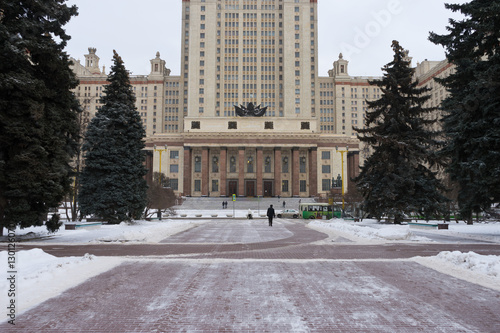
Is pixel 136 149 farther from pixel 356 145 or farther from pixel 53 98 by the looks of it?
pixel 356 145

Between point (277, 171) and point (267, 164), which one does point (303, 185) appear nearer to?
point (277, 171)

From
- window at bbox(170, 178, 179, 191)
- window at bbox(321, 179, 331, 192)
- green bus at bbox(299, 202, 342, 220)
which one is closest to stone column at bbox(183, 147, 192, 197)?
window at bbox(170, 178, 179, 191)

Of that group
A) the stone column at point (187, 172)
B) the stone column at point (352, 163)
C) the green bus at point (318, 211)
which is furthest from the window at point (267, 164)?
the green bus at point (318, 211)

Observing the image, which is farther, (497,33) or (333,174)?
(333,174)

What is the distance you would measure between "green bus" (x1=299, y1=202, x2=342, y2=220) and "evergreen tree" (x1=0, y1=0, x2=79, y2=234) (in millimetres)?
33740

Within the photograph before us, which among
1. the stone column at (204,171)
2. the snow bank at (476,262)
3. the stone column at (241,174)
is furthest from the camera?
the stone column at (204,171)

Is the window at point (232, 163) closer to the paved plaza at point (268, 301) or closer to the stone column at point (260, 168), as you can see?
the stone column at point (260, 168)

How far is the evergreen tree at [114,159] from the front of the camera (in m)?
25.3

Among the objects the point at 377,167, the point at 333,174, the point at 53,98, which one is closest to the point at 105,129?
the point at 53,98

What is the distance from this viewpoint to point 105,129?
25.6 m

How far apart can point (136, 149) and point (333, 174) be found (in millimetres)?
61189

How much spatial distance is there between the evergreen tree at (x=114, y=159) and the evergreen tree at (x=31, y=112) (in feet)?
24.0

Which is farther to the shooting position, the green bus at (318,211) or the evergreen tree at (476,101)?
the green bus at (318,211)

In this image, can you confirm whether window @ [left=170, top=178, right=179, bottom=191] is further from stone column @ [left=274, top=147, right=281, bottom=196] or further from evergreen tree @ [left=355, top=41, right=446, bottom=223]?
evergreen tree @ [left=355, top=41, right=446, bottom=223]
